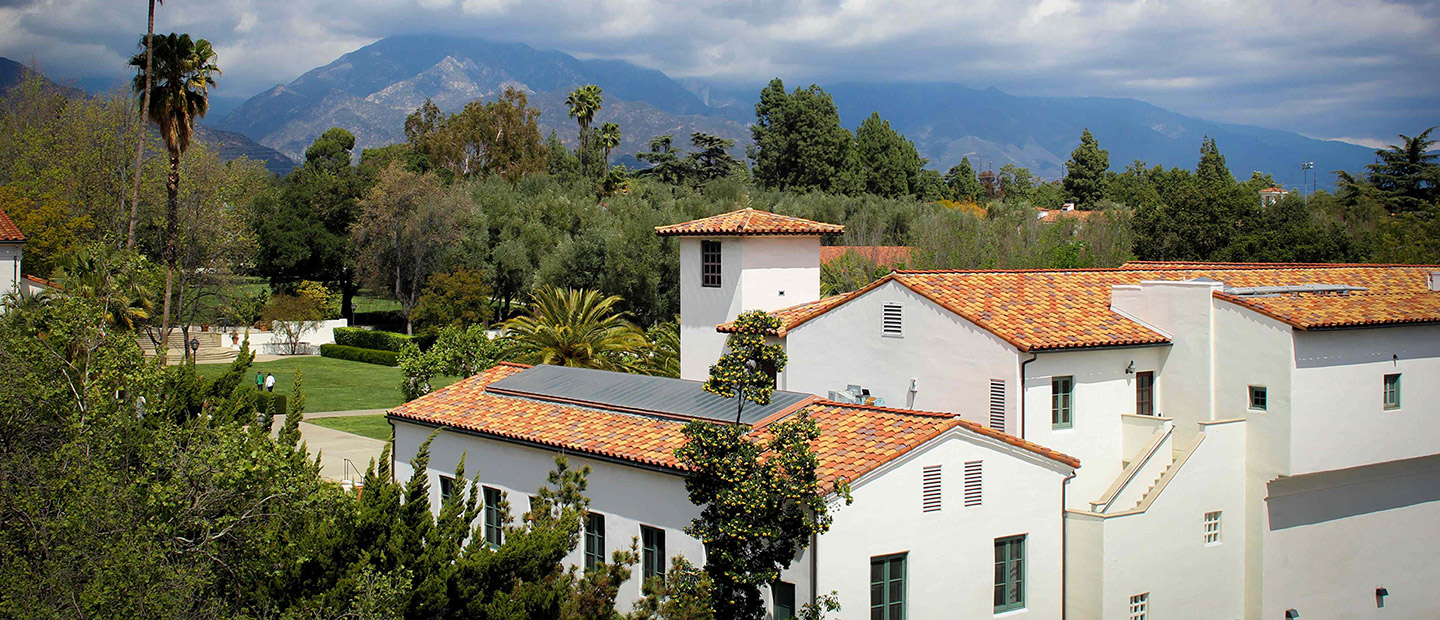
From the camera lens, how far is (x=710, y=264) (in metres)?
27.4

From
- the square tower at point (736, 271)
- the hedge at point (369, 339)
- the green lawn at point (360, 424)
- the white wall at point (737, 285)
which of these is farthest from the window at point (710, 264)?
the hedge at point (369, 339)

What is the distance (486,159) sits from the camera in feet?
294

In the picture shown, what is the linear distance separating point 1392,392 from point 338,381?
136 feet

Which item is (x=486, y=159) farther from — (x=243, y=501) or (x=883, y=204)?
(x=243, y=501)

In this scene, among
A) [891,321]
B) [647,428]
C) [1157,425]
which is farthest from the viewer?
[891,321]

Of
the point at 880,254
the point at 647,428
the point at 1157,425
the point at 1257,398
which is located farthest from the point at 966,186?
the point at 647,428

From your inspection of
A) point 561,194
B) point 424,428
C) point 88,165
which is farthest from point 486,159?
point 424,428

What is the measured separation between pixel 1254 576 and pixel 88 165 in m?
56.3

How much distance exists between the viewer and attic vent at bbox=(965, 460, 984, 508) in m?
15.9

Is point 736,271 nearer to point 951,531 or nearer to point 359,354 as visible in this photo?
point 951,531

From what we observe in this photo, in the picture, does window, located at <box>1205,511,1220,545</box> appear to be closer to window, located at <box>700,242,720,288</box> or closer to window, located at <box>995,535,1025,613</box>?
window, located at <box>995,535,1025,613</box>

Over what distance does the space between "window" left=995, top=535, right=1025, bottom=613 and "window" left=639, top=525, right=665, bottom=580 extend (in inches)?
189

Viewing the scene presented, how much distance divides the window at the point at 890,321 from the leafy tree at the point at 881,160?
204 ft

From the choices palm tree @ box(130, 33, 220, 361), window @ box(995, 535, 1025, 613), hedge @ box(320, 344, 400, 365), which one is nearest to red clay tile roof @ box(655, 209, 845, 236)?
window @ box(995, 535, 1025, 613)
